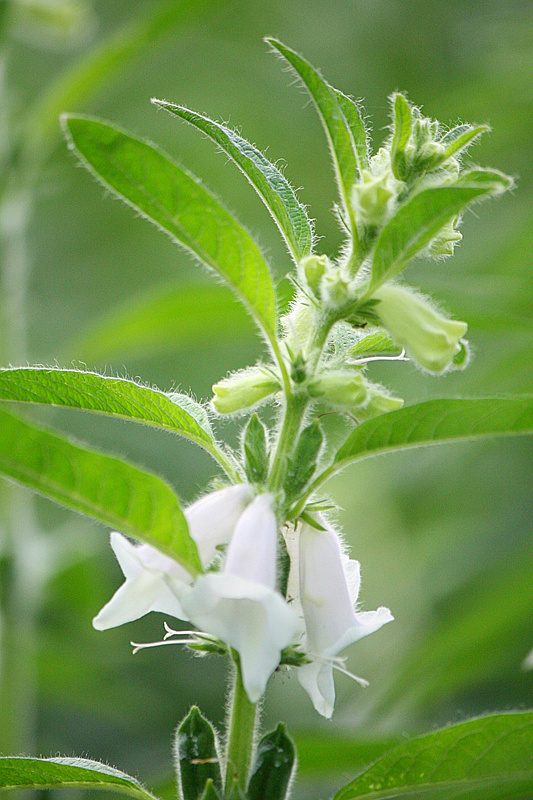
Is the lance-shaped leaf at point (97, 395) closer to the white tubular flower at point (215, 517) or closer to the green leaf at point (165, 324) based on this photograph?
the white tubular flower at point (215, 517)

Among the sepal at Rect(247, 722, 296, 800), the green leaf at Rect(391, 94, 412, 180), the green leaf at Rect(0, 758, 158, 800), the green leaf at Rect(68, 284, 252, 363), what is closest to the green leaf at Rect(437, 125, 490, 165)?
the green leaf at Rect(391, 94, 412, 180)

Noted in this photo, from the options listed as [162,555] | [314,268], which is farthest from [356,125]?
[162,555]

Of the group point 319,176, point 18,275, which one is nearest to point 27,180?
point 18,275

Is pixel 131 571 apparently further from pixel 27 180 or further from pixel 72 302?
pixel 72 302

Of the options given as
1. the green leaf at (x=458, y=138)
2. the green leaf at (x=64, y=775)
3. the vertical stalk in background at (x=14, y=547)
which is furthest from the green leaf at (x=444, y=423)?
the vertical stalk in background at (x=14, y=547)

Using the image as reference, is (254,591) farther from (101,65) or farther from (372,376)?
(372,376)

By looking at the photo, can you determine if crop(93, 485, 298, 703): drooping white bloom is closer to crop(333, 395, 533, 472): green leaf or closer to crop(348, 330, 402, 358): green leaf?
crop(333, 395, 533, 472): green leaf
